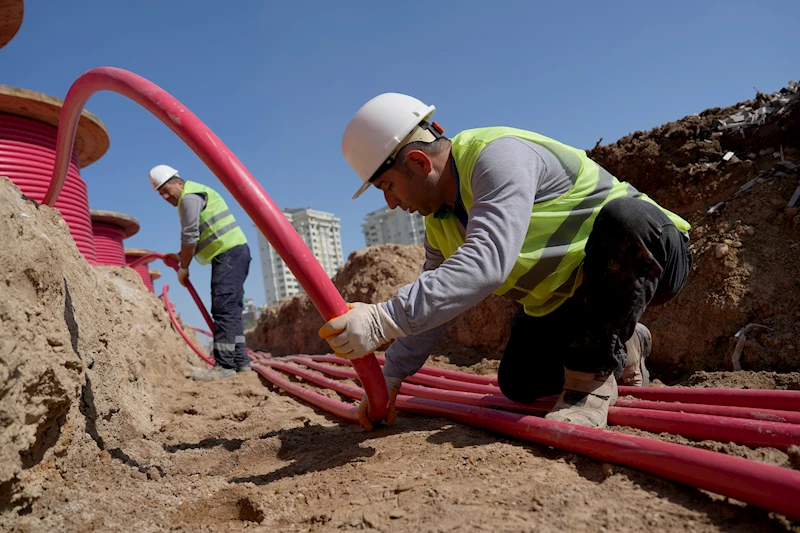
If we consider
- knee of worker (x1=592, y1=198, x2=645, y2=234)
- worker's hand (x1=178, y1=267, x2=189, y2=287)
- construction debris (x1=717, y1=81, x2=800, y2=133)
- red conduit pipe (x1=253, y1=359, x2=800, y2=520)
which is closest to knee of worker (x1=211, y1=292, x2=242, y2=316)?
worker's hand (x1=178, y1=267, x2=189, y2=287)

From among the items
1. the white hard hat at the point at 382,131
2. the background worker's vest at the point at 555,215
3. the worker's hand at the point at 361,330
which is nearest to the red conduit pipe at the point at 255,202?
the worker's hand at the point at 361,330

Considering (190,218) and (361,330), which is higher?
(190,218)

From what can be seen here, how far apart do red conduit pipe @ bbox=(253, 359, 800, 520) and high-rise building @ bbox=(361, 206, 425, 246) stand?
195 ft

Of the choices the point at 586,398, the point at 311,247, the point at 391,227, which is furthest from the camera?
the point at 391,227

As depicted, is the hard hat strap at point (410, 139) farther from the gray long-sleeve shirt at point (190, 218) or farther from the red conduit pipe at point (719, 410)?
the gray long-sleeve shirt at point (190, 218)

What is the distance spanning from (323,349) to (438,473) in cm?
791

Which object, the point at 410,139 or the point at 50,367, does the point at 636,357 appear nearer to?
the point at 410,139

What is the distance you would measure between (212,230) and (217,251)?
22 cm

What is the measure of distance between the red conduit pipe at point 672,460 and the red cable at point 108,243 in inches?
293

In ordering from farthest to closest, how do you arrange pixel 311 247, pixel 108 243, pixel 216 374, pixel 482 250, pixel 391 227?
pixel 391 227 → pixel 311 247 → pixel 108 243 → pixel 216 374 → pixel 482 250

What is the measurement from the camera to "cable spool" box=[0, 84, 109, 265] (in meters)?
4.17

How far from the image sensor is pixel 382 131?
7.00 feet

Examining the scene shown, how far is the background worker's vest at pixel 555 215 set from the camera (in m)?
2.07

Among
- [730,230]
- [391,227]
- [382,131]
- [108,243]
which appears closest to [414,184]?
[382,131]
